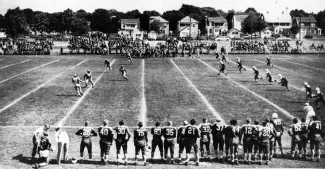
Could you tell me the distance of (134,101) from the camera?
21.8m

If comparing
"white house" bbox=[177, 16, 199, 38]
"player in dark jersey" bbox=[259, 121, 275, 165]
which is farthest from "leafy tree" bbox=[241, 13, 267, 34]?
"player in dark jersey" bbox=[259, 121, 275, 165]

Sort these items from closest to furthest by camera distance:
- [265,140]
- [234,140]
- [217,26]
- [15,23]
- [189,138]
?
[265,140] → [189,138] → [234,140] → [15,23] → [217,26]

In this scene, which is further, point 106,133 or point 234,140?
point 234,140

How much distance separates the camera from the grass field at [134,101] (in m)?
14.6

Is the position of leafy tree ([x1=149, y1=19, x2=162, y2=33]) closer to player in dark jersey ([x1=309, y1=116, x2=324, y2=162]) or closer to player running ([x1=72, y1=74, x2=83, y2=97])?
player running ([x1=72, y1=74, x2=83, y2=97])

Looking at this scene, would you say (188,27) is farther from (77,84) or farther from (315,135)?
(315,135)

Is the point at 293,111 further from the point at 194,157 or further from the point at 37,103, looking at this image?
the point at 37,103

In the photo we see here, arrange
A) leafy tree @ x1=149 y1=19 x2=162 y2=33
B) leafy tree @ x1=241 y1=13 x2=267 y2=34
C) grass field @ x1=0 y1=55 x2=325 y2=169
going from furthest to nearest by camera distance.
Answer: leafy tree @ x1=149 y1=19 x2=162 y2=33
leafy tree @ x1=241 y1=13 x2=267 y2=34
grass field @ x1=0 y1=55 x2=325 y2=169

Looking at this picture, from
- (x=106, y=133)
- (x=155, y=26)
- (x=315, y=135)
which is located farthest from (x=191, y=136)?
(x=155, y=26)

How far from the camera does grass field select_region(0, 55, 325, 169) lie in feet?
47.8

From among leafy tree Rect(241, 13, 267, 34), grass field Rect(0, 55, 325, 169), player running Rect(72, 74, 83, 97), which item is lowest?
grass field Rect(0, 55, 325, 169)

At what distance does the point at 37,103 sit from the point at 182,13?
12699 centimetres

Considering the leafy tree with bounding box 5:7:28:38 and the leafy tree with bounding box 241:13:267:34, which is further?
the leafy tree with bounding box 241:13:267:34

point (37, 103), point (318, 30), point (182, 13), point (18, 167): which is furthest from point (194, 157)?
point (182, 13)
